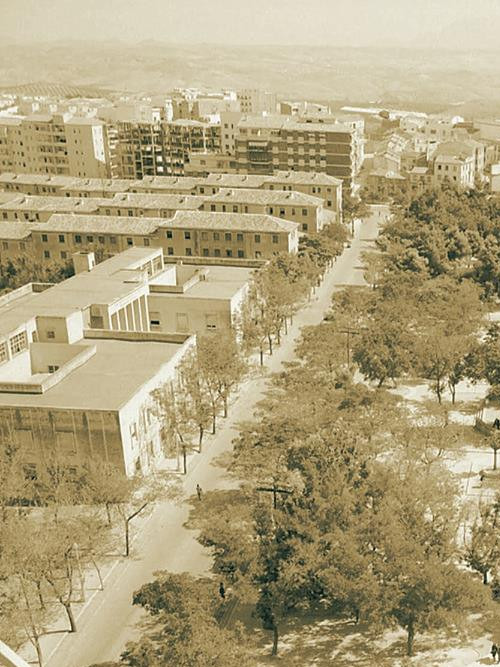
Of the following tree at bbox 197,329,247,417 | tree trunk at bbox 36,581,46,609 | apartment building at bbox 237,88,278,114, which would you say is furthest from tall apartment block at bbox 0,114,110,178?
tree trunk at bbox 36,581,46,609

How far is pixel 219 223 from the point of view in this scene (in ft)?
171

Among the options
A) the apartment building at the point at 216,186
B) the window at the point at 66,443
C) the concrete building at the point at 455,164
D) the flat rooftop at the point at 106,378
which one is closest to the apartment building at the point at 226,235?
the apartment building at the point at 216,186

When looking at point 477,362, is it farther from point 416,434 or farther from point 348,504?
point 348,504

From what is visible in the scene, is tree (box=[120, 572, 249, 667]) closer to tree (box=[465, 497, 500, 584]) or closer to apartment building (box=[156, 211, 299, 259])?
tree (box=[465, 497, 500, 584])

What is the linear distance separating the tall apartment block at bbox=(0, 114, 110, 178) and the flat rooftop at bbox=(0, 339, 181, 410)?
59.1m

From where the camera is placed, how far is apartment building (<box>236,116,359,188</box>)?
244 ft

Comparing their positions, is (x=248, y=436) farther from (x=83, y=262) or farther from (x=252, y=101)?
(x=252, y=101)

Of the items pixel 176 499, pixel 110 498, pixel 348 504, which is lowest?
pixel 176 499

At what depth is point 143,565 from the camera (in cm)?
2223

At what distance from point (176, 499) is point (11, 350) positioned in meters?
10.5

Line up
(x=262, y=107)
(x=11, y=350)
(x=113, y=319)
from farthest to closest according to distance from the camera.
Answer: (x=262, y=107), (x=113, y=319), (x=11, y=350)

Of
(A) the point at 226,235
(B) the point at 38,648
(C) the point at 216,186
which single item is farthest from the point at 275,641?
(C) the point at 216,186

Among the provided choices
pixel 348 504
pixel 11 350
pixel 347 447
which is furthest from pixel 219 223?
pixel 348 504

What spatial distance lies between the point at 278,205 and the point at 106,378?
1372 inches
